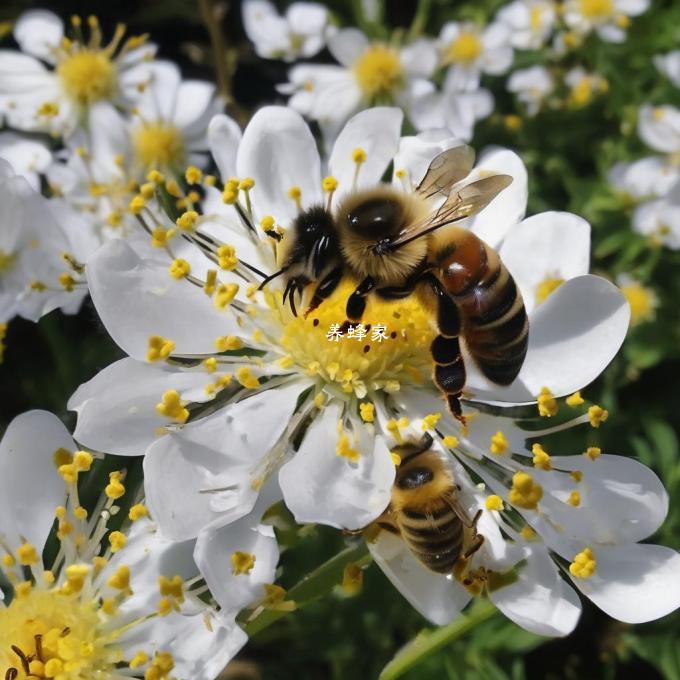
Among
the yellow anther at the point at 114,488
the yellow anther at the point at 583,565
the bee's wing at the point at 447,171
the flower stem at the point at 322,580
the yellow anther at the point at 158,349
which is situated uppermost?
the bee's wing at the point at 447,171

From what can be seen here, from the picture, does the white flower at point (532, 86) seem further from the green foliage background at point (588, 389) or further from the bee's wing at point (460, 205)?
the bee's wing at point (460, 205)

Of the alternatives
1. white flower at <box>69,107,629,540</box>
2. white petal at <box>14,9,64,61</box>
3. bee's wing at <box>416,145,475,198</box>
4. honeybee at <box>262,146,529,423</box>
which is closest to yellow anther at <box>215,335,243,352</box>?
white flower at <box>69,107,629,540</box>

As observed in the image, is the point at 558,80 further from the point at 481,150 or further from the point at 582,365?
the point at 582,365

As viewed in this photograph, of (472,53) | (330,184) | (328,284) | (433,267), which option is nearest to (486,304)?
(433,267)

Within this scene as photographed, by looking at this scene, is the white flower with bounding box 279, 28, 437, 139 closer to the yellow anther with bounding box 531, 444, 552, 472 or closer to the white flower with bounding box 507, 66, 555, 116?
the white flower with bounding box 507, 66, 555, 116

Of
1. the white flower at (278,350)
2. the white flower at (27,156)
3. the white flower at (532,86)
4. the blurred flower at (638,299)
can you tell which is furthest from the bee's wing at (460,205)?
the white flower at (532,86)

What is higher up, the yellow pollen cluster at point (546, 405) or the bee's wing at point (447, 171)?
the bee's wing at point (447, 171)
